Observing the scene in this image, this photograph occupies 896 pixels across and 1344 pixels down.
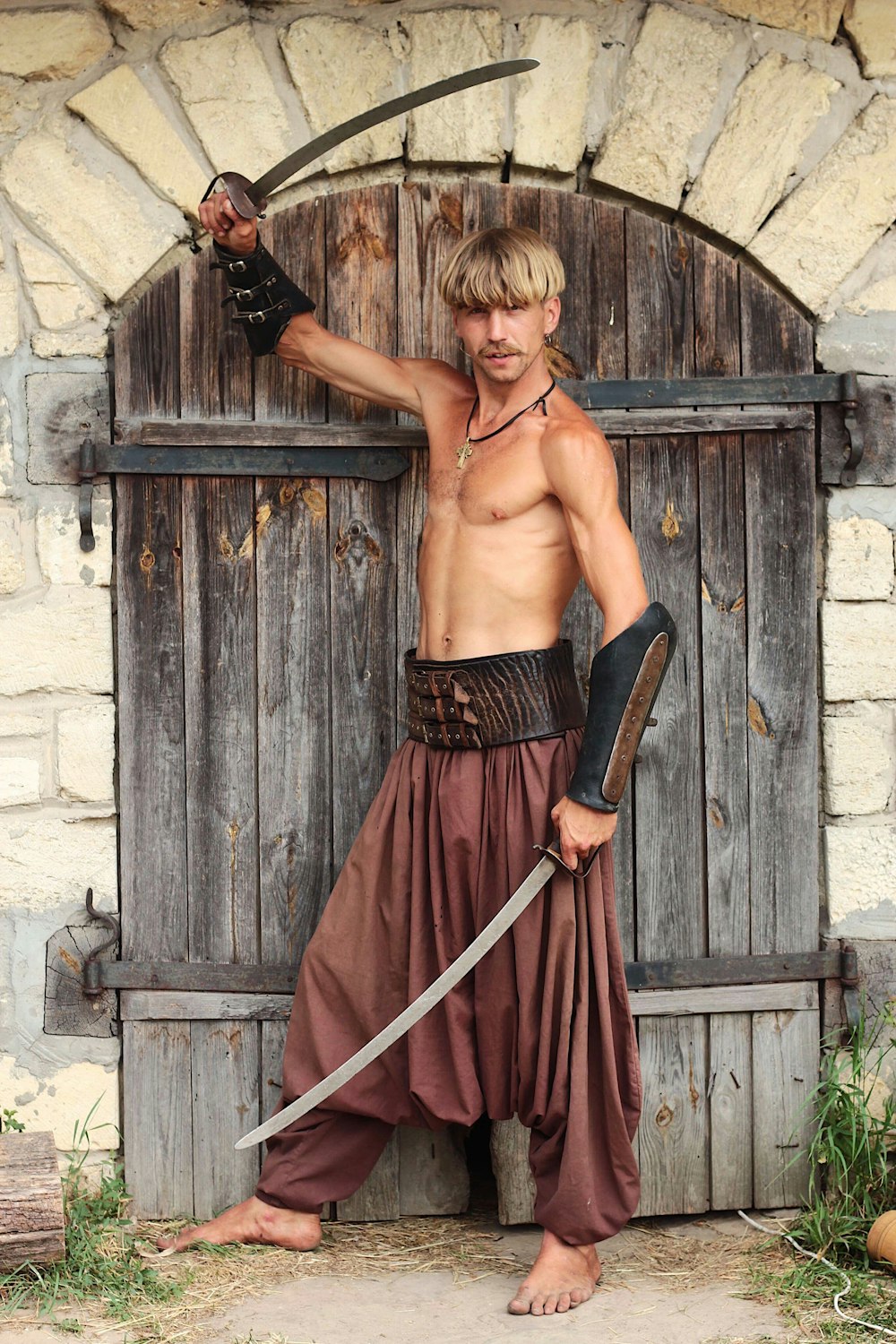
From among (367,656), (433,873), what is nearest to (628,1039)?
(433,873)

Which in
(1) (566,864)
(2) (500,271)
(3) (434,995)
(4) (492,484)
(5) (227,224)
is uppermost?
(5) (227,224)

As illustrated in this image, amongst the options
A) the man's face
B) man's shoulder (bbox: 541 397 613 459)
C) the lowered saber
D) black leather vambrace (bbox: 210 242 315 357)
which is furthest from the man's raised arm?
the lowered saber

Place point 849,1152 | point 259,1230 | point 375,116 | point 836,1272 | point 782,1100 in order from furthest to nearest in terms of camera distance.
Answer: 1. point 782,1100
2. point 849,1152
3. point 259,1230
4. point 836,1272
5. point 375,116

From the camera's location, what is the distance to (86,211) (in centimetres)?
314

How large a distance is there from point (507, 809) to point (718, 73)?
5.94 ft

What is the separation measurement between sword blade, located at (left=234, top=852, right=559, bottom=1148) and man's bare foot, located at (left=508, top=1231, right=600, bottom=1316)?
572 mm

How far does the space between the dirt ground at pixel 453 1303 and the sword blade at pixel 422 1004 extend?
1.09 feet

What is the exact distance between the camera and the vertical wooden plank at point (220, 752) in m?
3.26

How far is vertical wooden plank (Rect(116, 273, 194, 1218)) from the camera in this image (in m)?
3.26

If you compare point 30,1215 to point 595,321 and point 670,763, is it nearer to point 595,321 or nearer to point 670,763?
point 670,763

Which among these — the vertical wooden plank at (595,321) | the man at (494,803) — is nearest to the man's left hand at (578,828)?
the man at (494,803)

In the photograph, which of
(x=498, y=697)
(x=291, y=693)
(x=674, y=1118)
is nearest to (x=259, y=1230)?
(x=674, y=1118)

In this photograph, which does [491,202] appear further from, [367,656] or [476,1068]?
[476,1068]

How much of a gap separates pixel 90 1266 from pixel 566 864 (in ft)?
4.54
